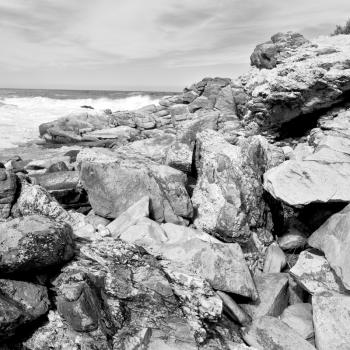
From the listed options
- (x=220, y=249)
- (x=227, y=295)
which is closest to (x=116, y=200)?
(x=220, y=249)

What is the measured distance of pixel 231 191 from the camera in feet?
26.9

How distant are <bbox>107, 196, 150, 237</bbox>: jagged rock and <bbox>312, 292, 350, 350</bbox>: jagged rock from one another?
3563 millimetres

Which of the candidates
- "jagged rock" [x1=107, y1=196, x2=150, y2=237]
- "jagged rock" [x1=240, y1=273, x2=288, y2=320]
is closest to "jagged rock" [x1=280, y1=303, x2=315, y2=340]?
"jagged rock" [x1=240, y1=273, x2=288, y2=320]

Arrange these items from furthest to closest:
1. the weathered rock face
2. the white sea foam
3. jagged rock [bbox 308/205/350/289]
A: the white sea foam < the weathered rock face < jagged rock [bbox 308/205/350/289]

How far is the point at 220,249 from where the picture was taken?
6551 millimetres

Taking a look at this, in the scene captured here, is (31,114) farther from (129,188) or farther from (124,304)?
(124,304)

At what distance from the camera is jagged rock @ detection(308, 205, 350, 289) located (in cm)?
588

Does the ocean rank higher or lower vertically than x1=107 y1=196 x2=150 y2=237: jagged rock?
lower

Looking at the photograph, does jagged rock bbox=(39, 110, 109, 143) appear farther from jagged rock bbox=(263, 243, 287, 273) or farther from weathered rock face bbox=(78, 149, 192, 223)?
jagged rock bbox=(263, 243, 287, 273)

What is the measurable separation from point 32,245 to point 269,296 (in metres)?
3.84

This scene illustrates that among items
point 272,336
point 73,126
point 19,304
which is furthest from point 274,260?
point 73,126

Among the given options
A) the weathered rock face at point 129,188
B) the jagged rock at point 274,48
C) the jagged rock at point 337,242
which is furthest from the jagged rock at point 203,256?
the jagged rock at point 274,48

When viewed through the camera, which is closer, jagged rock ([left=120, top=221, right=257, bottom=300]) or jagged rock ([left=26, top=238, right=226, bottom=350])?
jagged rock ([left=26, top=238, right=226, bottom=350])

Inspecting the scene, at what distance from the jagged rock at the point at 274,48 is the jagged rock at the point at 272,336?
21622mm
